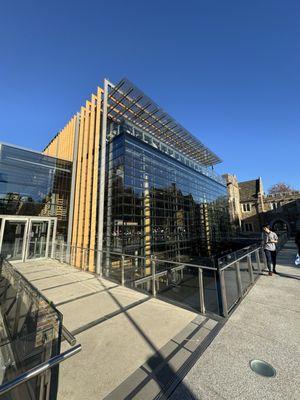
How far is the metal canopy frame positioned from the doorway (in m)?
7.72

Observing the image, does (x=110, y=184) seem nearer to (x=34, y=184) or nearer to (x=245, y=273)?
(x=34, y=184)

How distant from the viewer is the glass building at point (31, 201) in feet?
34.1

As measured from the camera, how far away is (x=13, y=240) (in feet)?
34.4

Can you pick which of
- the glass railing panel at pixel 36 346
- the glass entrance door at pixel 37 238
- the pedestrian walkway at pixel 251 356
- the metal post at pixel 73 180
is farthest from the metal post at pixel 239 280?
the glass entrance door at pixel 37 238

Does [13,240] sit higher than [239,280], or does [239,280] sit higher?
[13,240]

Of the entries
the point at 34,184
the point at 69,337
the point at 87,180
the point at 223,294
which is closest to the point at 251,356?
the point at 223,294

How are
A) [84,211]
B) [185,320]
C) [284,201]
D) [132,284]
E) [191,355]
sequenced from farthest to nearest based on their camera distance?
[284,201] → [84,211] → [132,284] → [185,320] → [191,355]

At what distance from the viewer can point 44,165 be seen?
39.8 ft

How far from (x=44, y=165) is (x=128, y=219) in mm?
7173

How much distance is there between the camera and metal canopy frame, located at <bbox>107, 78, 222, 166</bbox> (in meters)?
10.5

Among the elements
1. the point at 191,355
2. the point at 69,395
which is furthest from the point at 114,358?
the point at 191,355

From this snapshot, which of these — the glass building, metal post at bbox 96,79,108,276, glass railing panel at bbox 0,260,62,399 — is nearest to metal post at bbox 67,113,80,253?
the glass building

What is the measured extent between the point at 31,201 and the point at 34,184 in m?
1.06

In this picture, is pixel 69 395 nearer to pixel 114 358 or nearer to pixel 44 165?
pixel 114 358
